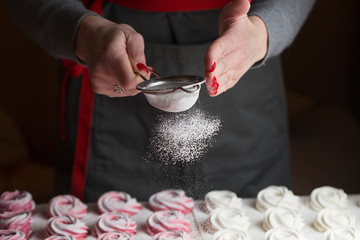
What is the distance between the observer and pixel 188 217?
3.21 ft

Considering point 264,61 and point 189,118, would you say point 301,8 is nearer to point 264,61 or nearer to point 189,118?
point 264,61

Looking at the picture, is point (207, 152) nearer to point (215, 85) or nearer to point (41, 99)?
point (215, 85)

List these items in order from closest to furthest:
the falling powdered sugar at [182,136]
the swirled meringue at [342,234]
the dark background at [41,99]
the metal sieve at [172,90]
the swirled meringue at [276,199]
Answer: the metal sieve at [172,90]
the falling powdered sugar at [182,136]
the swirled meringue at [342,234]
the swirled meringue at [276,199]
the dark background at [41,99]

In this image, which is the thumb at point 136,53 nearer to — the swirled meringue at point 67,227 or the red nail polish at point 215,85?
the red nail polish at point 215,85

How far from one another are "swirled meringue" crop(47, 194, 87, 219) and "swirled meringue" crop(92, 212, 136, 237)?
2.5 inches

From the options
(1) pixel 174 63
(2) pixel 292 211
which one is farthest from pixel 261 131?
(1) pixel 174 63

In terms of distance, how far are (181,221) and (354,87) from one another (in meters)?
0.54

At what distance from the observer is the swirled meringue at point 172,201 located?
39.5 inches

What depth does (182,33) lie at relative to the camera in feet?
3.58

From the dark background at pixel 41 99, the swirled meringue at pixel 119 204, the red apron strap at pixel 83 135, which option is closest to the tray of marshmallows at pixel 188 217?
Answer: the swirled meringue at pixel 119 204

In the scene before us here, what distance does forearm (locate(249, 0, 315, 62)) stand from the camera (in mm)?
918

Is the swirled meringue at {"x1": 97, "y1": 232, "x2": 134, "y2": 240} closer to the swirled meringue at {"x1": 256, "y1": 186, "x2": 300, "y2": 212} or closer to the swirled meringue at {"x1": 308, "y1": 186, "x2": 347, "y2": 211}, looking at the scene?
the swirled meringue at {"x1": 256, "y1": 186, "x2": 300, "y2": 212}

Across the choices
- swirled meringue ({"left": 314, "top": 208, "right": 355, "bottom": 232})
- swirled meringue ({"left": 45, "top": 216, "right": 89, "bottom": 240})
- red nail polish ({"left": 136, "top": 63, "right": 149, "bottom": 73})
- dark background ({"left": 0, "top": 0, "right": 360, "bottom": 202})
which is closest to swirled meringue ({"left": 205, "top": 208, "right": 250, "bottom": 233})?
swirled meringue ({"left": 314, "top": 208, "right": 355, "bottom": 232})

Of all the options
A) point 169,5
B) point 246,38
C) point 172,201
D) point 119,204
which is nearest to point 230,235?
point 172,201
